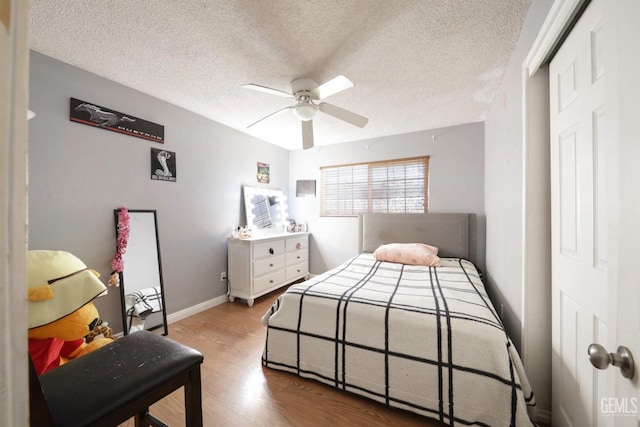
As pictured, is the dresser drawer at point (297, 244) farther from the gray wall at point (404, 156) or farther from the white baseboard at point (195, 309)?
the white baseboard at point (195, 309)

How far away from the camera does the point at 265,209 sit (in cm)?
370

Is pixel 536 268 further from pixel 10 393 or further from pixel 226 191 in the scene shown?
pixel 226 191

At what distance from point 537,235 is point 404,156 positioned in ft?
7.71

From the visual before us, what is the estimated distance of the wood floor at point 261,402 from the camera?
133 centimetres

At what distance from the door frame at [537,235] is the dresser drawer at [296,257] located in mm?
2789

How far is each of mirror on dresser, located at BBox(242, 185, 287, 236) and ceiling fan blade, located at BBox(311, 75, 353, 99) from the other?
194 centimetres

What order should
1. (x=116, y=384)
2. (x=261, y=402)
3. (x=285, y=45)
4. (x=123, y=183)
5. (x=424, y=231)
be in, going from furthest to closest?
(x=424, y=231)
(x=123, y=183)
(x=285, y=45)
(x=261, y=402)
(x=116, y=384)

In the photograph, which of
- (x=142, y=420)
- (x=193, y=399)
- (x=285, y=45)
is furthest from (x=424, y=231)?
(x=142, y=420)

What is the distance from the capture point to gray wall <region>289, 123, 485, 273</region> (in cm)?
301

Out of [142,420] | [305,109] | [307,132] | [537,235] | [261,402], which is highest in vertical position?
[305,109]

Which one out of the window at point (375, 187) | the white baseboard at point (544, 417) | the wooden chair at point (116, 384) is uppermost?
Answer: the window at point (375, 187)

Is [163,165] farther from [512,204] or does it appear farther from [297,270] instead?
[512,204]

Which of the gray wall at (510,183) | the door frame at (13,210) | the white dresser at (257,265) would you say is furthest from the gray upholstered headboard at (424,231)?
the door frame at (13,210)

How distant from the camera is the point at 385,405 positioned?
56.4 inches
